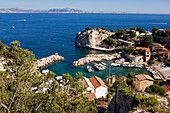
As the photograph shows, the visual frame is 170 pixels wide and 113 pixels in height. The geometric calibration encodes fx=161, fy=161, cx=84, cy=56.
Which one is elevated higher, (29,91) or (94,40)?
(29,91)

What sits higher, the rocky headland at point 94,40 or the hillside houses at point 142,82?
the rocky headland at point 94,40

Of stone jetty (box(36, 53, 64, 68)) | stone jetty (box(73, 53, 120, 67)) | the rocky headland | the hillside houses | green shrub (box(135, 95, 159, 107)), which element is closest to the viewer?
green shrub (box(135, 95, 159, 107))

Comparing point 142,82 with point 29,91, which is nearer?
point 29,91

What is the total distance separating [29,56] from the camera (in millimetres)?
9570

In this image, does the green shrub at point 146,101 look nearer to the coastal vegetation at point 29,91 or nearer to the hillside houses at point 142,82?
the coastal vegetation at point 29,91

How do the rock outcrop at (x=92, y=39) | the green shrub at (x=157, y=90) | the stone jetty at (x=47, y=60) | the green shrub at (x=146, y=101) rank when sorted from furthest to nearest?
the rock outcrop at (x=92, y=39), the stone jetty at (x=47, y=60), the green shrub at (x=157, y=90), the green shrub at (x=146, y=101)

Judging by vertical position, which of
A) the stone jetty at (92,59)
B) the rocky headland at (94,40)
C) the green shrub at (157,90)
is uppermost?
the rocky headland at (94,40)

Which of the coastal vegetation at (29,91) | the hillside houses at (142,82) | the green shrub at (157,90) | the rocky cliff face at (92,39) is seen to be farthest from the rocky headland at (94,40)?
the coastal vegetation at (29,91)

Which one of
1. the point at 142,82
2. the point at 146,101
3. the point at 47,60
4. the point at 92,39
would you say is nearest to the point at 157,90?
the point at 142,82

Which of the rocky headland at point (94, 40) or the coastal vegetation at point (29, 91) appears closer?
the coastal vegetation at point (29, 91)

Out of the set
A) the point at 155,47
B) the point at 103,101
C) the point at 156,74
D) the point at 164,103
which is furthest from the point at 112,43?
the point at 164,103

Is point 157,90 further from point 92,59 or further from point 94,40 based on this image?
point 94,40

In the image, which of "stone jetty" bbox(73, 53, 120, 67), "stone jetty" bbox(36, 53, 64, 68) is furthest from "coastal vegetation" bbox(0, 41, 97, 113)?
"stone jetty" bbox(73, 53, 120, 67)

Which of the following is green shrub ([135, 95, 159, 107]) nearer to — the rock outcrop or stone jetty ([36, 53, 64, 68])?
stone jetty ([36, 53, 64, 68])
